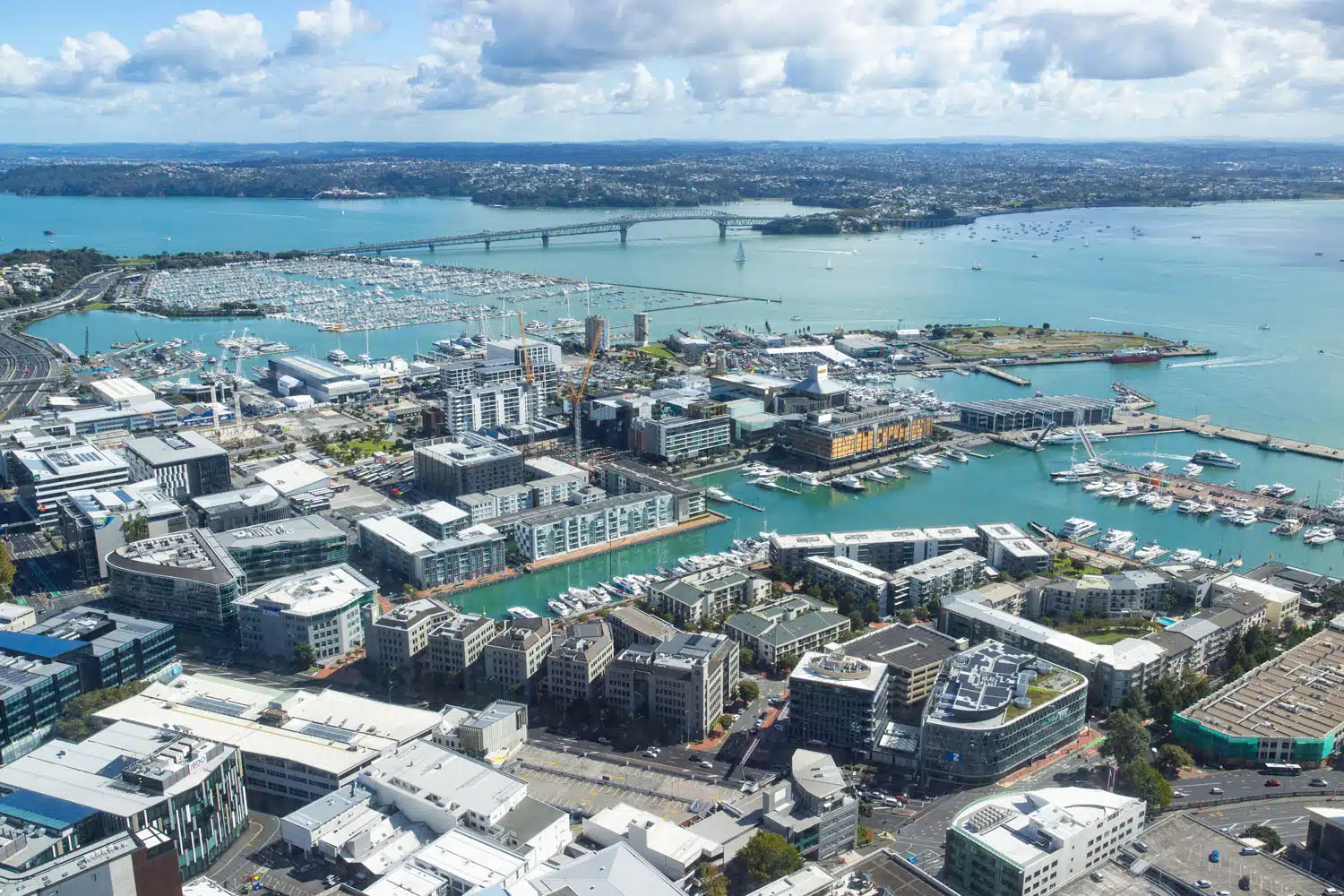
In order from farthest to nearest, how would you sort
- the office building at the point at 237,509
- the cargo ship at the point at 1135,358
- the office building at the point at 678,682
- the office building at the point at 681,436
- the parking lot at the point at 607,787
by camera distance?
the cargo ship at the point at 1135,358, the office building at the point at 681,436, the office building at the point at 237,509, the office building at the point at 678,682, the parking lot at the point at 607,787

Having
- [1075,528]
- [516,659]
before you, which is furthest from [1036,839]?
[1075,528]

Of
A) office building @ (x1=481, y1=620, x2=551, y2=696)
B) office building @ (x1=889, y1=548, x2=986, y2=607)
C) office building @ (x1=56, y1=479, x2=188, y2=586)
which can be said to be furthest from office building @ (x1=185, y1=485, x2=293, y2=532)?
office building @ (x1=889, y1=548, x2=986, y2=607)

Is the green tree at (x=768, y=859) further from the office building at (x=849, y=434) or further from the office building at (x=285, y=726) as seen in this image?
the office building at (x=849, y=434)

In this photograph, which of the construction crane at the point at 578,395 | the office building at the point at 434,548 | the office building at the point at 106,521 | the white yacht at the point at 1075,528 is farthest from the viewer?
the construction crane at the point at 578,395

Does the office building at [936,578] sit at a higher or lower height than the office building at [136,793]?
lower

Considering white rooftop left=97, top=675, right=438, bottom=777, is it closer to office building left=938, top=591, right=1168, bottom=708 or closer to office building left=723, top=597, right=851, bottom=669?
office building left=723, top=597, right=851, bottom=669

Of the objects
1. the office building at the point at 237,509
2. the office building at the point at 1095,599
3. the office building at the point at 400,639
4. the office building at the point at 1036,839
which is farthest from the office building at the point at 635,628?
the office building at the point at 237,509

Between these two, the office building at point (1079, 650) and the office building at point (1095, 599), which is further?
the office building at point (1095, 599)

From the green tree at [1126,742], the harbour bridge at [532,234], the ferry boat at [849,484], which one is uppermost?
the harbour bridge at [532,234]
